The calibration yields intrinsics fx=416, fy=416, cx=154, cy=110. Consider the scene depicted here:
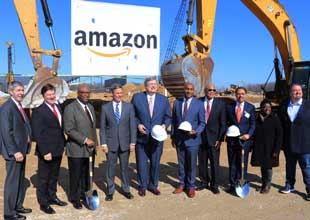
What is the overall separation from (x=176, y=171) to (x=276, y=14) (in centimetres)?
740

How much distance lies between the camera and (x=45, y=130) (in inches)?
215

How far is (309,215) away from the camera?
5.59 metres

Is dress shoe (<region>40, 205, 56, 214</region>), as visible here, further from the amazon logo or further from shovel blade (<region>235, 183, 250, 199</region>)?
the amazon logo

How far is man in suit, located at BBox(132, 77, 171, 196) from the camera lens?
20.9 feet

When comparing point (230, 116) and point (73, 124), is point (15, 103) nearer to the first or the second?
point (73, 124)

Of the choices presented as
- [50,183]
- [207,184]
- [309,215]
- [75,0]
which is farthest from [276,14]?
[50,183]

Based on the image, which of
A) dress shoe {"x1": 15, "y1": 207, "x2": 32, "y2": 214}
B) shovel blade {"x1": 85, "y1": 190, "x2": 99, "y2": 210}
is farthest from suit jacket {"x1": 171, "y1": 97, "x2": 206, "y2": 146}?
dress shoe {"x1": 15, "y1": 207, "x2": 32, "y2": 214}

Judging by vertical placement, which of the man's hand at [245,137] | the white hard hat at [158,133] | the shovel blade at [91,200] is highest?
the white hard hat at [158,133]

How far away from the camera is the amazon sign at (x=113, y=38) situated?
449 inches

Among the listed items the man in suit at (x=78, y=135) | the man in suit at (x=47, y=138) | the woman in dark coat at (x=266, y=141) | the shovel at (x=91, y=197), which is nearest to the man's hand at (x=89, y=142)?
the man in suit at (x=78, y=135)

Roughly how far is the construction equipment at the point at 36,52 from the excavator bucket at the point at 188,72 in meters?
2.99

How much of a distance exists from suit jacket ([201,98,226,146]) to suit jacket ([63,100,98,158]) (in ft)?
6.28

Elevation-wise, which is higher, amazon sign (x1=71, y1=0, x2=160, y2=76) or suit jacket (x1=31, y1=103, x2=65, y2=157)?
amazon sign (x1=71, y1=0, x2=160, y2=76)

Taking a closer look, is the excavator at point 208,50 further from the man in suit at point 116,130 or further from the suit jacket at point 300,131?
the man in suit at point 116,130
